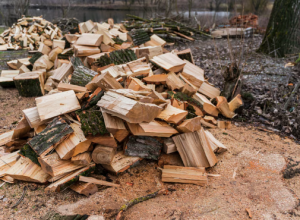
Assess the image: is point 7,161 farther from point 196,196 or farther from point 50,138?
point 196,196

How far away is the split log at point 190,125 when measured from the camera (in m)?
2.37

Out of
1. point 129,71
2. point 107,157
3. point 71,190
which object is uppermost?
point 129,71

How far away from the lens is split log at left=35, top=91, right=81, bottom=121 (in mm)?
2441

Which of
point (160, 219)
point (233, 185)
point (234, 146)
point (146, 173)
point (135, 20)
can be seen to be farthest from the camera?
point (135, 20)

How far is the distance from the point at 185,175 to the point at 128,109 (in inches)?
37.1

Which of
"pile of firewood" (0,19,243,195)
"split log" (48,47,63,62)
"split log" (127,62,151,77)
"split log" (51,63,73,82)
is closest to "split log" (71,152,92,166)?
"pile of firewood" (0,19,243,195)

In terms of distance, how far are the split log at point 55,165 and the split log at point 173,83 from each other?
1.68m

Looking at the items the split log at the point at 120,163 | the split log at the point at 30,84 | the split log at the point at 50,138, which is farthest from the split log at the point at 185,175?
the split log at the point at 30,84

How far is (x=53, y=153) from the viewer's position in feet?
7.41

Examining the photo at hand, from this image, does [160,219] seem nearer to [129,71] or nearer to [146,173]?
[146,173]

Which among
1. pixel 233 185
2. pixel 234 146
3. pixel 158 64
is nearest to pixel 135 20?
pixel 158 64

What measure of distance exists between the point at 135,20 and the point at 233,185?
348 inches

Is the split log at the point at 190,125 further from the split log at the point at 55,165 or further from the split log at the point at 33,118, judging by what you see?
the split log at the point at 33,118

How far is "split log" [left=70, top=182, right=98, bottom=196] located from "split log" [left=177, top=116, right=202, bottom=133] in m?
1.09
